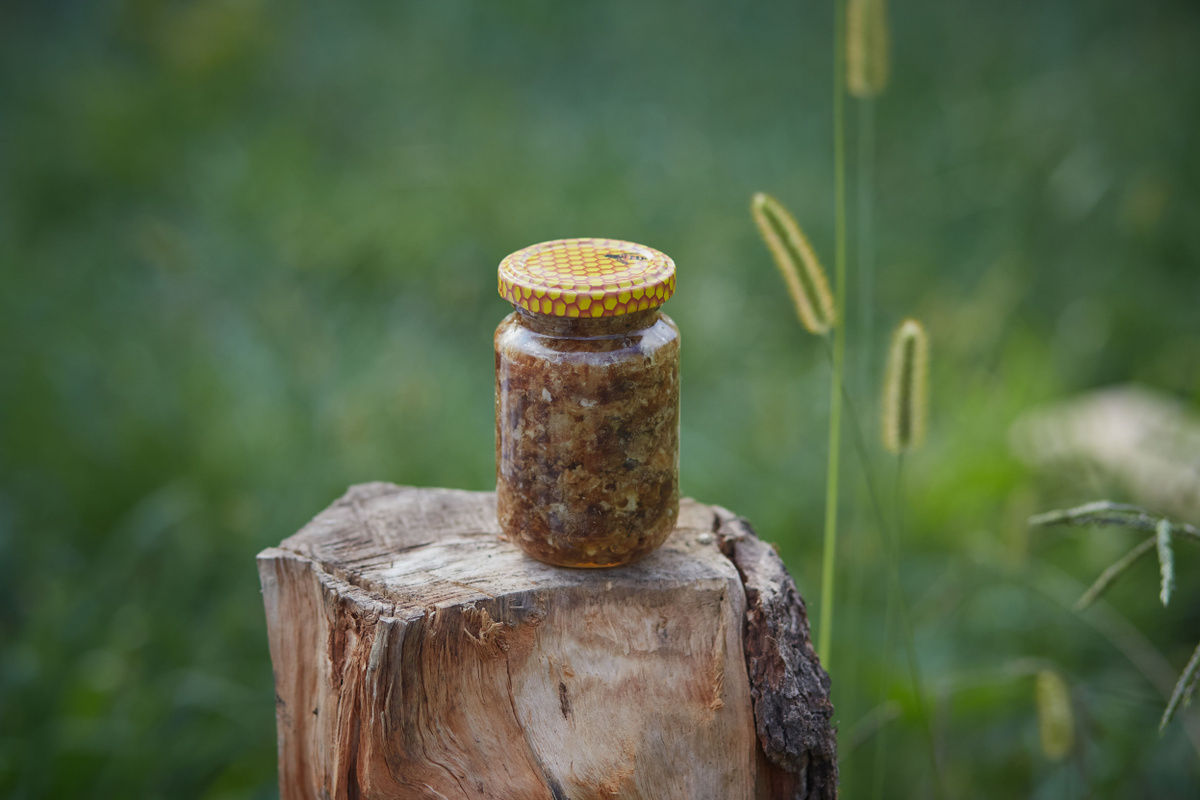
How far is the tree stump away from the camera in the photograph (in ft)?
4.44

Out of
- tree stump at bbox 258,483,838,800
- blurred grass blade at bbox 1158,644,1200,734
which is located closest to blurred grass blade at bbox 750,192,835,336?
tree stump at bbox 258,483,838,800

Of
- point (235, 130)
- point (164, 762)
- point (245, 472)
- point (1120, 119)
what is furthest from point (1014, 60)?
point (164, 762)

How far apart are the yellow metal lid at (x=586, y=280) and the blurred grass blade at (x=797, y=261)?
0.19 metres

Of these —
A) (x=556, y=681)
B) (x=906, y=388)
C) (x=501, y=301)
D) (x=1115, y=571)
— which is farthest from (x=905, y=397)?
(x=501, y=301)

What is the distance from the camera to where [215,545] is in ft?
8.93

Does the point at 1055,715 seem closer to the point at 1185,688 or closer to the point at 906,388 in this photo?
the point at 1185,688

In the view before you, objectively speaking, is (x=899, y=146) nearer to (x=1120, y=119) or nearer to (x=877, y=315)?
(x=1120, y=119)

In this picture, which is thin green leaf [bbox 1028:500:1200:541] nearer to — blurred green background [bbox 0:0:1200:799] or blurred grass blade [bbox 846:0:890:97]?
blurred green background [bbox 0:0:1200:799]

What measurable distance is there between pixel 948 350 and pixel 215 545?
91.5 inches

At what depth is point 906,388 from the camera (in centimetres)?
158

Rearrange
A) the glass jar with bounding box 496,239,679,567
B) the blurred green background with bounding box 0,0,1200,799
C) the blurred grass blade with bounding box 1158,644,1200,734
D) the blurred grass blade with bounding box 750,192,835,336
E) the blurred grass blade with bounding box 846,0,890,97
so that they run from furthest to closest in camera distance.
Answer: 1. the blurred green background with bounding box 0,0,1200,799
2. the blurred grass blade with bounding box 846,0,890,97
3. the blurred grass blade with bounding box 750,192,835,336
4. the glass jar with bounding box 496,239,679,567
5. the blurred grass blade with bounding box 1158,644,1200,734

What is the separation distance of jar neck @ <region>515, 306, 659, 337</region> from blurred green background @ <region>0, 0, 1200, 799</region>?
769 millimetres

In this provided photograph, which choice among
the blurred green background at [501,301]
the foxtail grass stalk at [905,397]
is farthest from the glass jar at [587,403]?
the blurred green background at [501,301]

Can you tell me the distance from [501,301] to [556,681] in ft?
8.23
